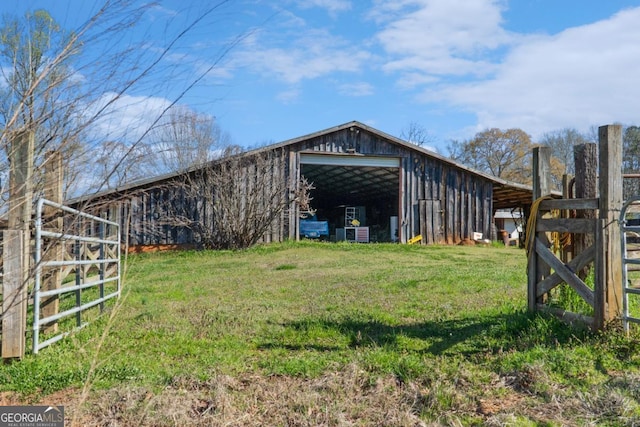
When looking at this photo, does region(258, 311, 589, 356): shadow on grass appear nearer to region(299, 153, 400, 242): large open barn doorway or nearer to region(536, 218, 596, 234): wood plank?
region(536, 218, 596, 234): wood plank

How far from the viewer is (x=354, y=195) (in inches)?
1382

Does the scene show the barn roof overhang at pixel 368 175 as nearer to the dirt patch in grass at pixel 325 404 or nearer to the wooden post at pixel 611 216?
the dirt patch in grass at pixel 325 404

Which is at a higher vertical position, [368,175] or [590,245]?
[368,175]

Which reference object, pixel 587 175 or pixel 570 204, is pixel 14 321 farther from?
pixel 587 175

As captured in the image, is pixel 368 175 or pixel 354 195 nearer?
pixel 368 175

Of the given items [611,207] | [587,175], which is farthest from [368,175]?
[611,207]

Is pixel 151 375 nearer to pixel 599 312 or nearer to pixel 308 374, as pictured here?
pixel 308 374

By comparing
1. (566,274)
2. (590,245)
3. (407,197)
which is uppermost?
(407,197)

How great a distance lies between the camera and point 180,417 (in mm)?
3340

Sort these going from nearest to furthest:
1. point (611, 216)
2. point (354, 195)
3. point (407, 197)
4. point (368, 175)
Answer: point (611, 216) → point (407, 197) → point (368, 175) → point (354, 195)

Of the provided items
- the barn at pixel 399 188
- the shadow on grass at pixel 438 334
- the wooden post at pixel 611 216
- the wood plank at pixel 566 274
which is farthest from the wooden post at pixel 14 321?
the barn at pixel 399 188

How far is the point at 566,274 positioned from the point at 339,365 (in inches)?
105

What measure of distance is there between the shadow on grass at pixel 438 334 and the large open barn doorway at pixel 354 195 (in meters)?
15.2

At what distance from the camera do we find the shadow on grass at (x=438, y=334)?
502 centimetres
